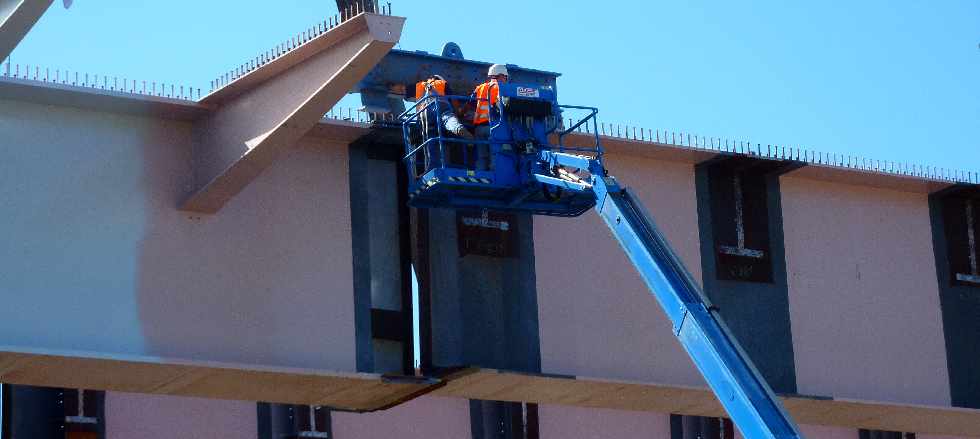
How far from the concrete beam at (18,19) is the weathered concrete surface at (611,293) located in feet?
27.6

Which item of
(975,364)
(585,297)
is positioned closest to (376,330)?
(585,297)

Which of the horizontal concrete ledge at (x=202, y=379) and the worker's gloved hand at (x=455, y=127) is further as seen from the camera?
the worker's gloved hand at (x=455, y=127)

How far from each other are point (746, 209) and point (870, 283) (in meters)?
2.46

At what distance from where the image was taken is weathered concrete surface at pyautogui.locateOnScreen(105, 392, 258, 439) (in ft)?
85.1

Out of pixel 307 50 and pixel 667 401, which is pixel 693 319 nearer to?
pixel 307 50

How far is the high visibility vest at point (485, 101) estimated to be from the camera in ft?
68.3

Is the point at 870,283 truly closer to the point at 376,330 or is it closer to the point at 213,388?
the point at 376,330

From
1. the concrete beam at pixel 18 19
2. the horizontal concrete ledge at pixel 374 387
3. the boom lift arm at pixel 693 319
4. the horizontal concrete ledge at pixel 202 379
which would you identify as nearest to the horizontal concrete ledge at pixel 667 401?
the horizontal concrete ledge at pixel 374 387

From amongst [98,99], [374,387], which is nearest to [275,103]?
[98,99]

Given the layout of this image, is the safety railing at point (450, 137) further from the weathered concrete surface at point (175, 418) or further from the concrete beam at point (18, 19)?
the weathered concrete surface at point (175, 418)

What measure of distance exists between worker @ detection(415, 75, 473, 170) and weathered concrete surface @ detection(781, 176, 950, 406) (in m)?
6.70

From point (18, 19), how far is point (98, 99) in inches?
136

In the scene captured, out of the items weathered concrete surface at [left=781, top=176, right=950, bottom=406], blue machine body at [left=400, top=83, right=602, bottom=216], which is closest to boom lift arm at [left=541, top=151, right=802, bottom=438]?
blue machine body at [left=400, top=83, right=602, bottom=216]

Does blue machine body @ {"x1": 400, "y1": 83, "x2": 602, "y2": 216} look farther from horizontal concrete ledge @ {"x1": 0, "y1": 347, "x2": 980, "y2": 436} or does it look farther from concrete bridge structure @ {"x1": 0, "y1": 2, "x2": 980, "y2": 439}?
horizontal concrete ledge @ {"x1": 0, "y1": 347, "x2": 980, "y2": 436}
